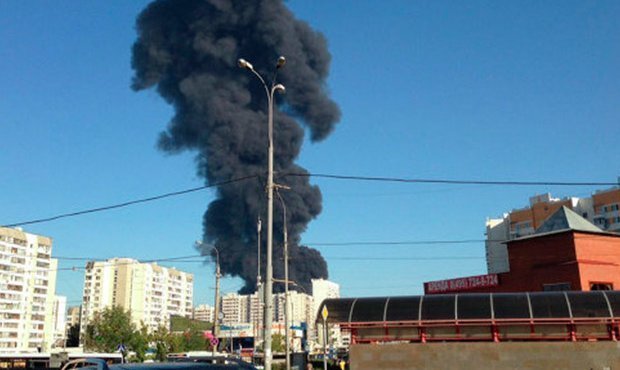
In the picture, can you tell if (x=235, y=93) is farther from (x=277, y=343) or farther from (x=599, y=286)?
(x=599, y=286)

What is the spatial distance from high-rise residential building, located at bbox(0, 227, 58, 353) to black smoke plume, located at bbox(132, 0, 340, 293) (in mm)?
31613

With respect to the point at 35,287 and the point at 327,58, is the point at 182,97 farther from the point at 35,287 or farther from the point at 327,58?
the point at 35,287

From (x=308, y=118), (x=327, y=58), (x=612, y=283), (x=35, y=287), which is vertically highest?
(x=327, y=58)

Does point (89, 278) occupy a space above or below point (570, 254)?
above

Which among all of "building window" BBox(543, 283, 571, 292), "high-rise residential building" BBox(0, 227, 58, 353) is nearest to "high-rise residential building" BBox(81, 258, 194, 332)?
"high-rise residential building" BBox(0, 227, 58, 353)

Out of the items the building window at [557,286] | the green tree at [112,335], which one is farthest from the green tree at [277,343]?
the building window at [557,286]

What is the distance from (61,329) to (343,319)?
12585cm

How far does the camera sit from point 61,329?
133 metres

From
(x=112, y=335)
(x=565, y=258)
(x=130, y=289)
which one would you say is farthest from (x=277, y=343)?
(x=565, y=258)

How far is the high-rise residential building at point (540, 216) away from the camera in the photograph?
329ft

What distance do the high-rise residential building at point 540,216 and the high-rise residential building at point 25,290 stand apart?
269ft

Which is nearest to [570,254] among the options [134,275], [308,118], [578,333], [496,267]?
[578,333]

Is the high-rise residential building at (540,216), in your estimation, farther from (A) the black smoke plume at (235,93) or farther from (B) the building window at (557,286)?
(B) the building window at (557,286)

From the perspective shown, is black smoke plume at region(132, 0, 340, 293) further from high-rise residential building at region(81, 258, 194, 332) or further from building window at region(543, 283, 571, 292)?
building window at region(543, 283, 571, 292)
